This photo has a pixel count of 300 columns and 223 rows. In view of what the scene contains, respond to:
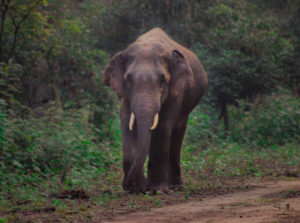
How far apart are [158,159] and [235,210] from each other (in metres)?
2.75

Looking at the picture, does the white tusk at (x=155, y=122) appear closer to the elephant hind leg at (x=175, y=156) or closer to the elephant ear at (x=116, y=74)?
the elephant ear at (x=116, y=74)

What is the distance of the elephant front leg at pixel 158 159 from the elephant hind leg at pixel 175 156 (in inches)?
34.7

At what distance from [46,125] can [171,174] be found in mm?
3260

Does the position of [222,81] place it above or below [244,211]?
above

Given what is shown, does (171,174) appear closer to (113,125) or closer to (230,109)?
(113,125)

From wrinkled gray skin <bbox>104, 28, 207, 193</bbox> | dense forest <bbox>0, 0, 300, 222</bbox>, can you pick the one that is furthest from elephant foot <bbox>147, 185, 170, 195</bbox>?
dense forest <bbox>0, 0, 300, 222</bbox>

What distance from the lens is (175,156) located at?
978 cm

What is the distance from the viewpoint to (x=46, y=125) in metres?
11.6

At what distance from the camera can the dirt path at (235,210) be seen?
17.3 ft

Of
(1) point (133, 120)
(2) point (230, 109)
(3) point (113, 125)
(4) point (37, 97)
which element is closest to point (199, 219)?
(1) point (133, 120)

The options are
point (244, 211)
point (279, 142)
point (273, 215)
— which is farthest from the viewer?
point (279, 142)

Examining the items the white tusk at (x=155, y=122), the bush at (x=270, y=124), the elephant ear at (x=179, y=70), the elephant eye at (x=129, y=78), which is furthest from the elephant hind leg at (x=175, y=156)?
the bush at (x=270, y=124)

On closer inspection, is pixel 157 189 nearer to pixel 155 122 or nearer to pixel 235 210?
pixel 155 122

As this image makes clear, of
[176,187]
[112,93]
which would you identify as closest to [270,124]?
[112,93]
